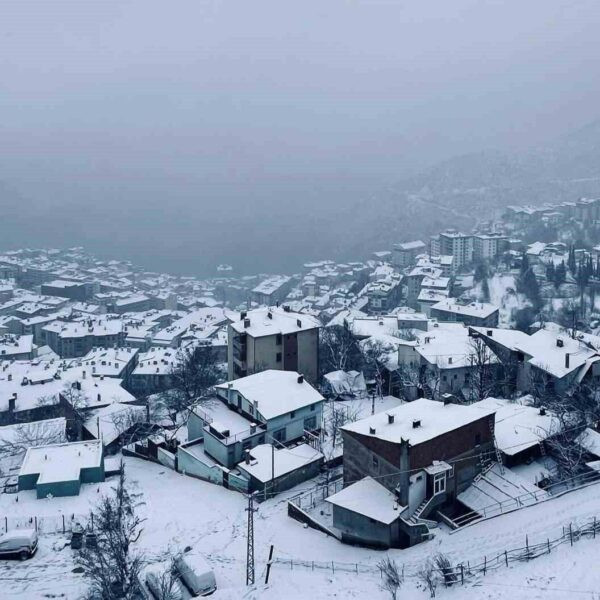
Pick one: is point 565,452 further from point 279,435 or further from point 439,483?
point 279,435

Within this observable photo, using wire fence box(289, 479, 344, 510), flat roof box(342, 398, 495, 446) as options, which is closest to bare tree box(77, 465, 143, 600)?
wire fence box(289, 479, 344, 510)

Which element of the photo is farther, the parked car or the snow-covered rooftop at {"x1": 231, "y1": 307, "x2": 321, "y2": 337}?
the snow-covered rooftop at {"x1": 231, "y1": 307, "x2": 321, "y2": 337}

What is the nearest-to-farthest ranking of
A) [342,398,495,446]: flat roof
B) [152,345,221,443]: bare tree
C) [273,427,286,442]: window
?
[342,398,495,446]: flat roof < [273,427,286,442]: window < [152,345,221,443]: bare tree

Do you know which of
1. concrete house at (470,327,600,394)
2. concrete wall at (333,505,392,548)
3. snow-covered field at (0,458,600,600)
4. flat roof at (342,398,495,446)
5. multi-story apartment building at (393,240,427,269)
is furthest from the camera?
multi-story apartment building at (393,240,427,269)

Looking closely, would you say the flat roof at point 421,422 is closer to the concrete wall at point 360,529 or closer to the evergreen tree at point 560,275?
the concrete wall at point 360,529

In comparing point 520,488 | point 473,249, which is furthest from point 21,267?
point 520,488

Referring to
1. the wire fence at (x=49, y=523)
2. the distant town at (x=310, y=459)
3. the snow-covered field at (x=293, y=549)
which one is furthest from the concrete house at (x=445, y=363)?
the wire fence at (x=49, y=523)

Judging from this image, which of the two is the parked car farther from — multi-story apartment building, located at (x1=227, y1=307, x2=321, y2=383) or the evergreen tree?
the evergreen tree

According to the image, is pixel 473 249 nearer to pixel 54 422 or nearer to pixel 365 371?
pixel 365 371
